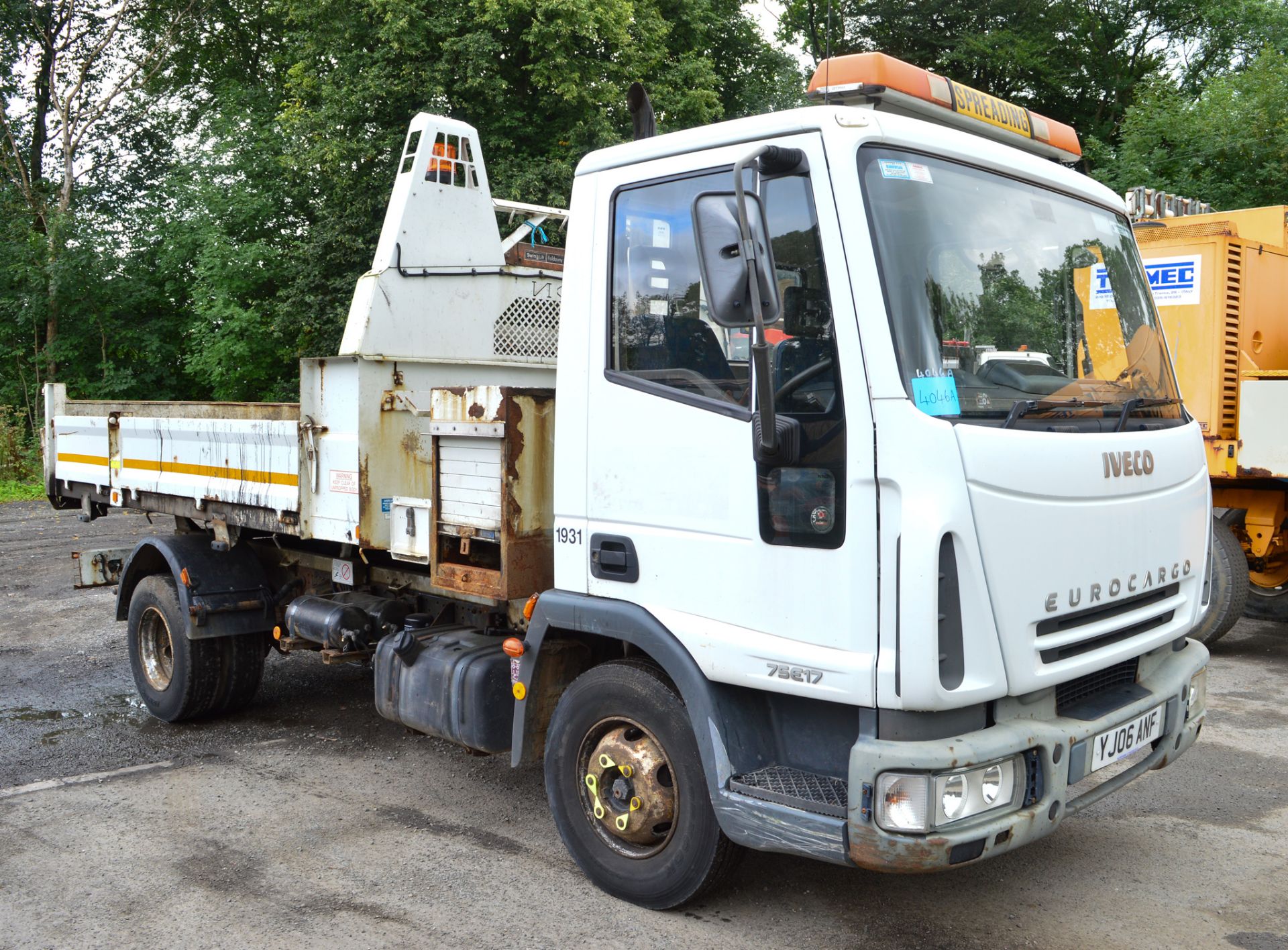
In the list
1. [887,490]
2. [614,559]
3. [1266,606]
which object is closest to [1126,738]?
[887,490]

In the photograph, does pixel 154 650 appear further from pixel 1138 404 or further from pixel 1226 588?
pixel 1226 588

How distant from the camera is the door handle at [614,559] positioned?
372 centimetres

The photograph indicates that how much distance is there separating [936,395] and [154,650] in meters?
5.16

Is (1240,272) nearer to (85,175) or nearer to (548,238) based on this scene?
(548,238)

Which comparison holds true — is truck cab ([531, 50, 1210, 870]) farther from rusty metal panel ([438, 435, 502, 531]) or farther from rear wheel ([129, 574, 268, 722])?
rear wheel ([129, 574, 268, 722])

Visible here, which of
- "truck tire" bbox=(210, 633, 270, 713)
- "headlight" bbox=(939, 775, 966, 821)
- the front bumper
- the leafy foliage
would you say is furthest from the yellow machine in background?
the leafy foliage

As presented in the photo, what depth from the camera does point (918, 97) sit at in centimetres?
355

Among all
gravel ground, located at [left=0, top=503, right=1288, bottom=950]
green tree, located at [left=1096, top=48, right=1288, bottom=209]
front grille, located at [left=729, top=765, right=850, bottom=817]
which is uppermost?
green tree, located at [left=1096, top=48, right=1288, bottom=209]

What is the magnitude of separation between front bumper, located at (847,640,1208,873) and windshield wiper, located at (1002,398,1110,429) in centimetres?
84

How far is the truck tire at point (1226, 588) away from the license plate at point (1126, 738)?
438 centimetres

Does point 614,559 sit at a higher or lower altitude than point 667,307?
lower

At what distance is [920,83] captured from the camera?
3566 millimetres

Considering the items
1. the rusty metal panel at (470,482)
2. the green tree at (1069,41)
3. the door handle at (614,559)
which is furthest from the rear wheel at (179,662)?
the green tree at (1069,41)

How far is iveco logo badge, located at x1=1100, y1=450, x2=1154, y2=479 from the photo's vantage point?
11.1ft
